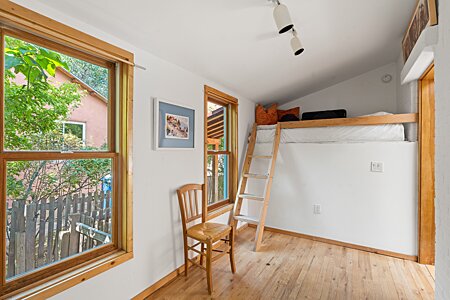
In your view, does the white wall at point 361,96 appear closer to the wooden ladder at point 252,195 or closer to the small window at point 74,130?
the wooden ladder at point 252,195

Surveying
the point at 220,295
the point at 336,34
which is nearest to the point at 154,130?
the point at 220,295

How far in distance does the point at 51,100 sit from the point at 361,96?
415 cm

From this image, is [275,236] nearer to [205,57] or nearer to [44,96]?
[205,57]

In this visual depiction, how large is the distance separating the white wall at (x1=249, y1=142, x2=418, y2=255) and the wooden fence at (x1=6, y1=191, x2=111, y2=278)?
253 cm

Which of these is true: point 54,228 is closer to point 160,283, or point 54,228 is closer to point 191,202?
point 160,283

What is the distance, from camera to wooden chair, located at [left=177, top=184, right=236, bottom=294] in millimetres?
2148

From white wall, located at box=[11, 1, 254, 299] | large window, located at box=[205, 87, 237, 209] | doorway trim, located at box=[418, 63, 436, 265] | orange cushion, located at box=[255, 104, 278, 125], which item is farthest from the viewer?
orange cushion, located at box=[255, 104, 278, 125]

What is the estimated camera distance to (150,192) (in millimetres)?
2123

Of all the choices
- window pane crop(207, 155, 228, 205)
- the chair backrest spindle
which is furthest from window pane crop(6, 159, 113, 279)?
window pane crop(207, 155, 228, 205)

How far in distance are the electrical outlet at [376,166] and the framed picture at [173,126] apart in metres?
2.26

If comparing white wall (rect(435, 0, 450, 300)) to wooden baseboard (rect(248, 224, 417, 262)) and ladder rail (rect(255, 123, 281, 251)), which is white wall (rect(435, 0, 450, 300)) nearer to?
wooden baseboard (rect(248, 224, 417, 262))

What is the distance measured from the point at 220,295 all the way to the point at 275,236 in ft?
5.35

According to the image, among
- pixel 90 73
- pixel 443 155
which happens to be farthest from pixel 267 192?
pixel 90 73

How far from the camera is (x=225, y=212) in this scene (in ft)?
10.8
